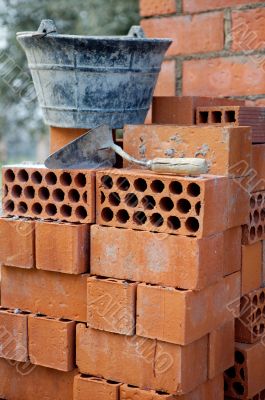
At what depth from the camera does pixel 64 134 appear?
211 centimetres

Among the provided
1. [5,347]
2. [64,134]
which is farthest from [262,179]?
[5,347]

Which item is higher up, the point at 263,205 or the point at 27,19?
the point at 27,19

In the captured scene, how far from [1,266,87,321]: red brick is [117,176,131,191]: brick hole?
0.27 meters

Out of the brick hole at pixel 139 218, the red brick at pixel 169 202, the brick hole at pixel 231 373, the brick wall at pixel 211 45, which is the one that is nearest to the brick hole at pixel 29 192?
the red brick at pixel 169 202

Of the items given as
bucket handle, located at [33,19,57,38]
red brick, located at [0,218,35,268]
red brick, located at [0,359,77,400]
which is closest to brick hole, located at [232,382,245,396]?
red brick, located at [0,359,77,400]

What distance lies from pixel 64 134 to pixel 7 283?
18.3 inches

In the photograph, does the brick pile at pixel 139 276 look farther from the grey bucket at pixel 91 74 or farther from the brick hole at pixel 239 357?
the grey bucket at pixel 91 74

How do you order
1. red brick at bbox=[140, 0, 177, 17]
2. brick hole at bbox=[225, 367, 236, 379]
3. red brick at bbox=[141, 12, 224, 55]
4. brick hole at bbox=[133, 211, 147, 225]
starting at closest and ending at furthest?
brick hole at bbox=[133, 211, 147, 225]
brick hole at bbox=[225, 367, 236, 379]
red brick at bbox=[141, 12, 224, 55]
red brick at bbox=[140, 0, 177, 17]

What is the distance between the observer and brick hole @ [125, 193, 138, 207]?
187 cm

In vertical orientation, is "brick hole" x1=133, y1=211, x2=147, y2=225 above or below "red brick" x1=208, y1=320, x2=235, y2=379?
above

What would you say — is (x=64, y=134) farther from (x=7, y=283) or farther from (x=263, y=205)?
(x=263, y=205)

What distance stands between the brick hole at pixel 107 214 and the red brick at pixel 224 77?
33.6 inches

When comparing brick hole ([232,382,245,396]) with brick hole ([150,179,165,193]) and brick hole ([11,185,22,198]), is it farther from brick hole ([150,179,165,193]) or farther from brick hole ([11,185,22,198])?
brick hole ([11,185,22,198])

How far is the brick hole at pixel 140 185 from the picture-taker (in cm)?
185
